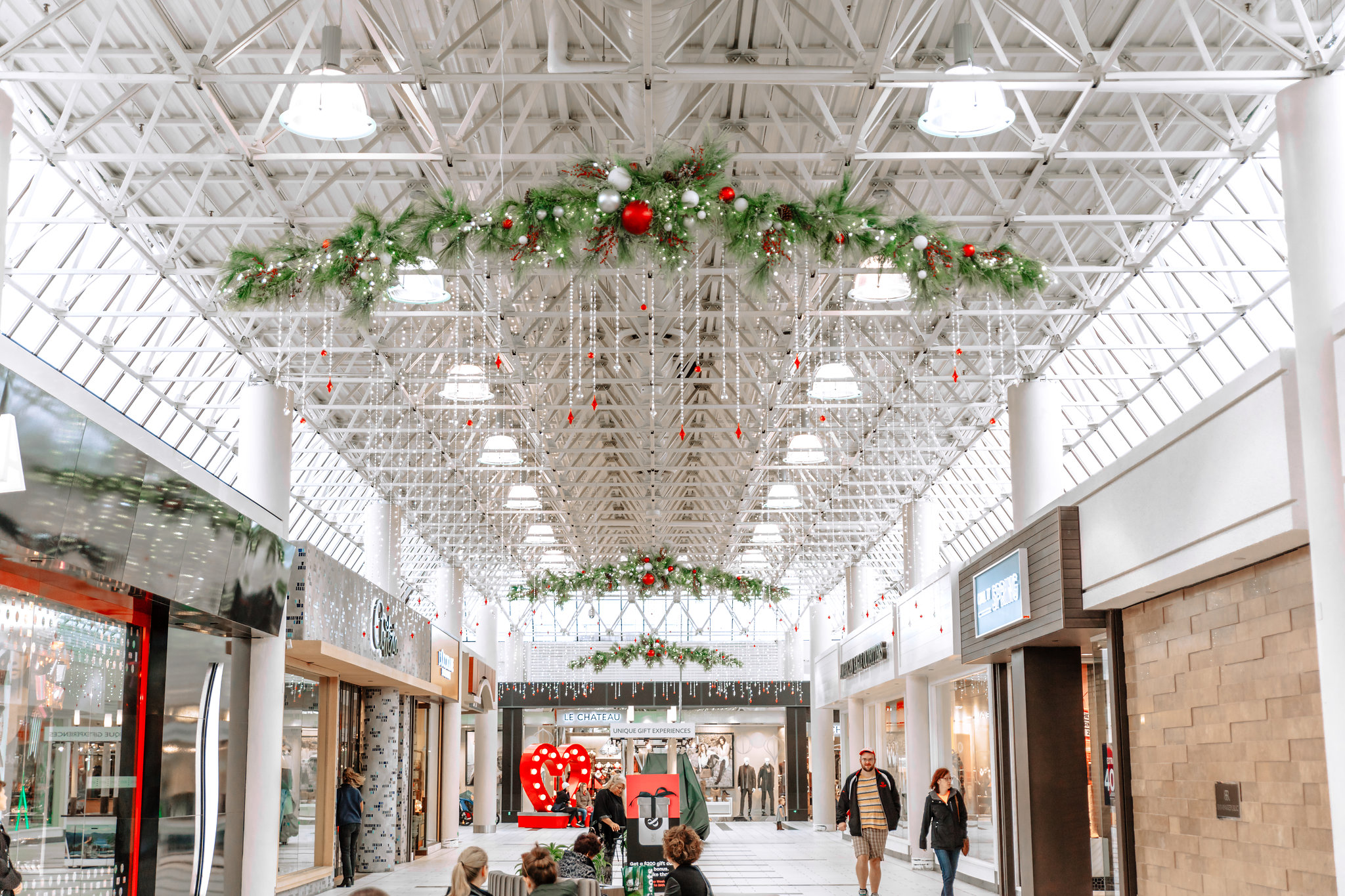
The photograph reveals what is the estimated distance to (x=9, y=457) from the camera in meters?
5.12

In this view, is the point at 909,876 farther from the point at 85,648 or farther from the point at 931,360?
the point at 85,648

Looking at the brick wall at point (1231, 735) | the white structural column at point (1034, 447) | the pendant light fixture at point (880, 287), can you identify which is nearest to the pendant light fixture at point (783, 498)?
the white structural column at point (1034, 447)

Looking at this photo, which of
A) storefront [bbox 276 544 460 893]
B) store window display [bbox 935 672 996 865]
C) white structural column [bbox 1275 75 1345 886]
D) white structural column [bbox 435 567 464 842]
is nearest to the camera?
white structural column [bbox 1275 75 1345 886]

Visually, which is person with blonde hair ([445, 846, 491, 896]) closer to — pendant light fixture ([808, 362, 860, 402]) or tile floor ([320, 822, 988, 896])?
tile floor ([320, 822, 988, 896])

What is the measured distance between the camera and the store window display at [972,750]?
16.8 meters

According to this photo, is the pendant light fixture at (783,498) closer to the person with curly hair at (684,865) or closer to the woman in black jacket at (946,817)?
the woman in black jacket at (946,817)

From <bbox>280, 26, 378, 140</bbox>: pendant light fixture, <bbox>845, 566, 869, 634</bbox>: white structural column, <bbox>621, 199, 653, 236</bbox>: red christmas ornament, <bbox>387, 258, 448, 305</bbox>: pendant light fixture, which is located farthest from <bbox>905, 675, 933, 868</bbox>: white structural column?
<bbox>621, 199, 653, 236</bbox>: red christmas ornament

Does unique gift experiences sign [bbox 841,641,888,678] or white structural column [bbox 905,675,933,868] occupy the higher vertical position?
unique gift experiences sign [bbox 841,641,888,678]

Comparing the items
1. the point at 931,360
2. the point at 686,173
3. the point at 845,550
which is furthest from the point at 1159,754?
the point at 845,550

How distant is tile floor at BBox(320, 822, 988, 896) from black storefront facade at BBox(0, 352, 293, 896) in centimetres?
520

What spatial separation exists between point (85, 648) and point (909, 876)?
13.4 meters

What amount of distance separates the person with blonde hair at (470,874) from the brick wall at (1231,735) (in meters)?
4.37

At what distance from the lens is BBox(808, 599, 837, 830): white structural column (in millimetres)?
35438

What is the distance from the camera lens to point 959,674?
19.9 meters
